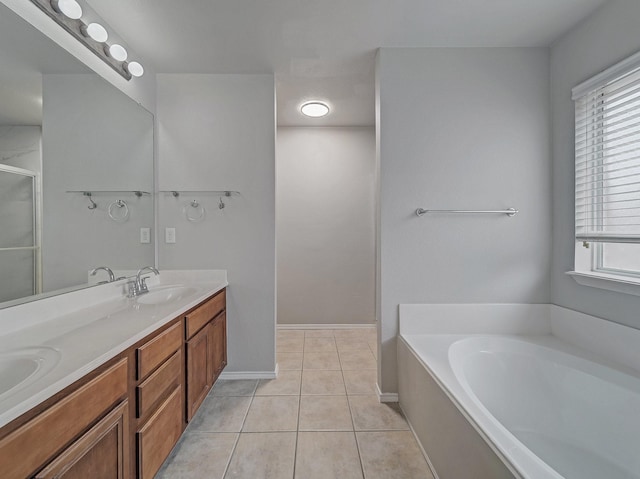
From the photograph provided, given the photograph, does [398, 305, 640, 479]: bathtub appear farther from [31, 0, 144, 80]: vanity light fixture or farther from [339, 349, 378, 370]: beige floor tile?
[31, 0, 144, 80]: vanity light fixture

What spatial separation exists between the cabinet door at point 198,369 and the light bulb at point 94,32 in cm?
176

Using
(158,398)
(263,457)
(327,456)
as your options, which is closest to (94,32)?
(158,398)

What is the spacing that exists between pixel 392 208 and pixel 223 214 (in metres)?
1.33

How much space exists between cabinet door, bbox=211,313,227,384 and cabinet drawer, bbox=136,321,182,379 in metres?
0.54

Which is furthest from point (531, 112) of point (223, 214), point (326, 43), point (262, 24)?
point (223, 214)

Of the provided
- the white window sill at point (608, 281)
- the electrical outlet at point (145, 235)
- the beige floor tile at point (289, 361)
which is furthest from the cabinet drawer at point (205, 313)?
the white window sill at point (608, 281)

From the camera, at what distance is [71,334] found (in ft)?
4.03

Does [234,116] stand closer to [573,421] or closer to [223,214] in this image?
[223,214]

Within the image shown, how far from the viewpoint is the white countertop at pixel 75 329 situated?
2.66 feet

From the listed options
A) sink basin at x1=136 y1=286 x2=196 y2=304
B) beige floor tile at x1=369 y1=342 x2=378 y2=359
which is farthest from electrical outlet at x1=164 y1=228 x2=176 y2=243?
beige floor tile at x1=369 y1=342 x2=378 y2=359

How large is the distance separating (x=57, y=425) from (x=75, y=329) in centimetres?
55

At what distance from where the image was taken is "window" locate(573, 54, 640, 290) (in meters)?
1.66

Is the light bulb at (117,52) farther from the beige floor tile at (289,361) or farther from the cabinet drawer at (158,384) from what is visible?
the beige floor tile at (289,361)

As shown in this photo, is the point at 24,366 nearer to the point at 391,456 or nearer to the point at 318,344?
the point at 391,456
